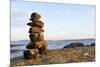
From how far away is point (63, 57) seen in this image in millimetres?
2938

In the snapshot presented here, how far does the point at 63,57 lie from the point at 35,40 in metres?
0.44

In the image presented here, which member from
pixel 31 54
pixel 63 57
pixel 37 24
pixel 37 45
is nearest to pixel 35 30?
pixel 37 24

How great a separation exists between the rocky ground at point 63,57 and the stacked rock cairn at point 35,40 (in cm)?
7

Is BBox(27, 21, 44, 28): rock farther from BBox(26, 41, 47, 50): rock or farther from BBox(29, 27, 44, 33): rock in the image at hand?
BBox(26, 41, 47, 50): rock

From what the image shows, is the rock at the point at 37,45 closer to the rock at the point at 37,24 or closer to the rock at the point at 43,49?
the rock at the point at 43,49

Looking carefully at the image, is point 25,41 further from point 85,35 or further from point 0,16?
point 85,35

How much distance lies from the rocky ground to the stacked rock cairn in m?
0.07

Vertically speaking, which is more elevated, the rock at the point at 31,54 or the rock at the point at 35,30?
the rock at the point at 35,30

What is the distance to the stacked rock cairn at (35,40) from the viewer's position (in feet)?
9.05

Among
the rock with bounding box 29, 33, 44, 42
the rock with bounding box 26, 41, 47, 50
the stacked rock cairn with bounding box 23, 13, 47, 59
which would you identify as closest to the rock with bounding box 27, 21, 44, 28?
the stacked rock cairn with bounding box 23, 13, 47, 59

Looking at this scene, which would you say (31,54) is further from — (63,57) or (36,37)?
(63,57)

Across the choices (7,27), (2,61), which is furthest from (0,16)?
(2,61)

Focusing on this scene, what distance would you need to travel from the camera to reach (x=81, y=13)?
120 inches

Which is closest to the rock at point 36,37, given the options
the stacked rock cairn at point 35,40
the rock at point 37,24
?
the stacked rock cairn at point 35,40
